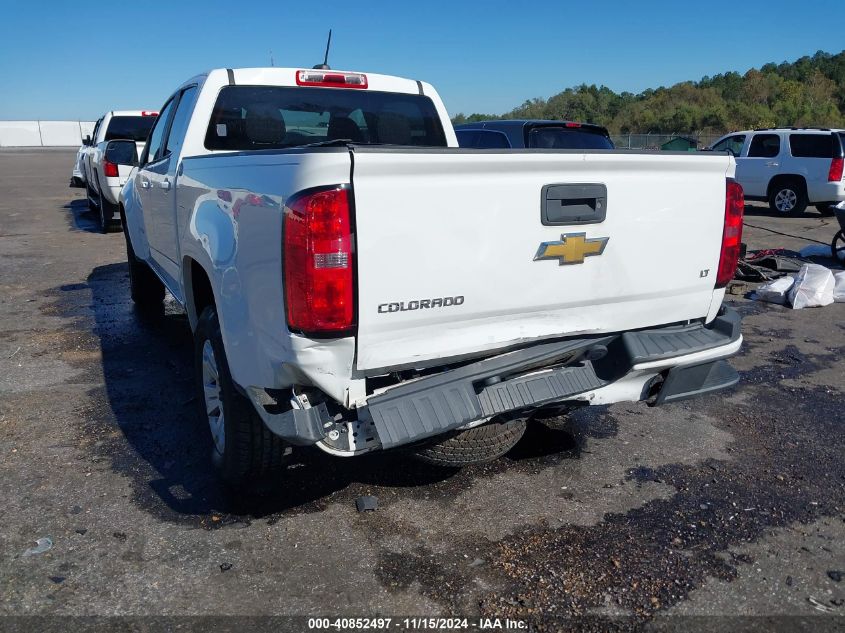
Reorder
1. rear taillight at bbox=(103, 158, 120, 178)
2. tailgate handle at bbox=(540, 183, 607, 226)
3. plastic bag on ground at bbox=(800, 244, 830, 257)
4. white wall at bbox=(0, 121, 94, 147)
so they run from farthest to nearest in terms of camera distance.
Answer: white wall at bbox=(0, 121, 94, 147)
rear taillight at bbox=(103, 158, 120, 178)
plastic bag on ground at bbox=(800, 244, 830, 257)
tailgate handle at bbox=(540, 183, 607, 226)

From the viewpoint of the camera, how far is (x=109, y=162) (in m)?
11.3

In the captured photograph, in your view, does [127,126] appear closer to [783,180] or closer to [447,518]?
[447,518]

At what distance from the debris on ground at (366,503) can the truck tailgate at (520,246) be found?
3.35 feet

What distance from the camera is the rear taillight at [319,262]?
2.44 m

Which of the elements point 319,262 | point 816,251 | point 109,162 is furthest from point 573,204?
point 109,162

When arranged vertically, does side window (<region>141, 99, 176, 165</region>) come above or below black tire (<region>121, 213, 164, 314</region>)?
above

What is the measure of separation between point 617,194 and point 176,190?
2.52m

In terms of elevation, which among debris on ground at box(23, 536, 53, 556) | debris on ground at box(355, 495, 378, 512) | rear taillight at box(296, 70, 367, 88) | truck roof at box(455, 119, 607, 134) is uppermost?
rear taillight at box(296, 70, 367, 88)

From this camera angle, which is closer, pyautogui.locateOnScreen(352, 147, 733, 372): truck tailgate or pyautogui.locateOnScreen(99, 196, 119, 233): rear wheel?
pyautogui.locateOnScreen(352, 147, 733, 372): truck tailgate

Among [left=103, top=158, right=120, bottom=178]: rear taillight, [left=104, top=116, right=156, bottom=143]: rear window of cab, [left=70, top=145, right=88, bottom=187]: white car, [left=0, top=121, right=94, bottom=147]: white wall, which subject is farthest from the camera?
[left=0, top=121, right=94, bottom=147]: white wall

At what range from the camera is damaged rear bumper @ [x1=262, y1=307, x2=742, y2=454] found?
2.64m

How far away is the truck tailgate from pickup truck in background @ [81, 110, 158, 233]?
33.6 feet

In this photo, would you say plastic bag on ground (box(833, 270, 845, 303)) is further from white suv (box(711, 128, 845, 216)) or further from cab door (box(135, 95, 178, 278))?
white suv (box(711, 128, 845, 216))

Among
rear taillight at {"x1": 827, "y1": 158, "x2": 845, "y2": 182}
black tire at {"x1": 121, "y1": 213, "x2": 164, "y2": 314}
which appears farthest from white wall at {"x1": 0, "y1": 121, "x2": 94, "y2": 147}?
black tire at {"x1": 121, "y1": 213, "x2": 164, "y2": 314}
